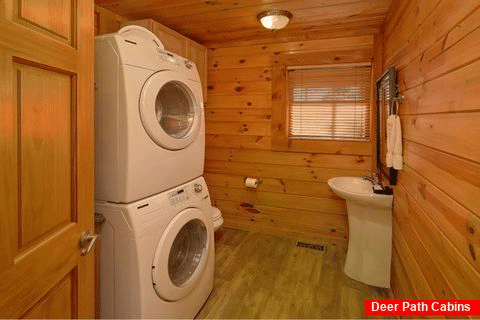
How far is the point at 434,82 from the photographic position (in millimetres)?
1189

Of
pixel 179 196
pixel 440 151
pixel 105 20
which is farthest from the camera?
pixel 105 20

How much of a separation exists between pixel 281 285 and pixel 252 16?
6.87ft

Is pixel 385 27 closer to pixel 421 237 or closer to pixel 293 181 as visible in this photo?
pixel 293 181

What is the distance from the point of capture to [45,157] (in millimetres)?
808

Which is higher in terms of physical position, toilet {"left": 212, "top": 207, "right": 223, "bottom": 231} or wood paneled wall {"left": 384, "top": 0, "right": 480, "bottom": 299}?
wood paneled wall {"left": 384, "top": 0, "right": 480, "bottom": 299}

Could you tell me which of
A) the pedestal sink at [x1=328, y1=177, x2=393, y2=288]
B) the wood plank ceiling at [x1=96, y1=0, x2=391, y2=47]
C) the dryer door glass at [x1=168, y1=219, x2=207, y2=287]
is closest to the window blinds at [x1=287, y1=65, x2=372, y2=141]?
the wood plank ceiling at [x1=96, y1=0, x2=391, y2=47]

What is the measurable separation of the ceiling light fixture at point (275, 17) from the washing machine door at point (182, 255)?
1519mm

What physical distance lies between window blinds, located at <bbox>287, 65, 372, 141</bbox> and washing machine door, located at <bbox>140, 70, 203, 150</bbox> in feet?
4.41

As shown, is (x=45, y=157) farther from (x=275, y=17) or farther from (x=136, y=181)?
(x=275, y=17)

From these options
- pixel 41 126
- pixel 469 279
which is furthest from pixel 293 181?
pixel 41 126

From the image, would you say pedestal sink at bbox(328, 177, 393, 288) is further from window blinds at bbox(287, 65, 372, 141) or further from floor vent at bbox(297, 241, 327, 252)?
window blinds at bbox(287, 65, 372, 141)

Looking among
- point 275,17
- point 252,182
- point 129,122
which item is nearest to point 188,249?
point 129,122

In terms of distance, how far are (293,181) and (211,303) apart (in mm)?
1438

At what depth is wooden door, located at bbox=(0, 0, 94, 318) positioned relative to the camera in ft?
2.25
